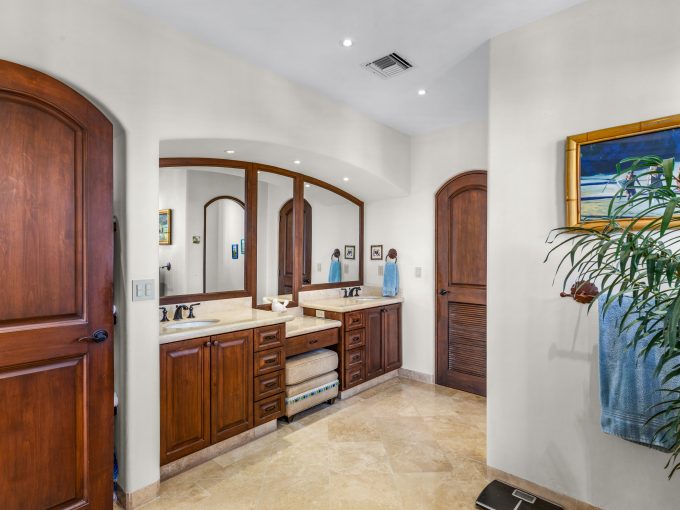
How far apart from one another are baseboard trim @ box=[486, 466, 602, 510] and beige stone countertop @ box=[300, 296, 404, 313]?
1727 millimetres

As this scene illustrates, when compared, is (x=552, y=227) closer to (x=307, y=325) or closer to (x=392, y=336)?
(x=307, y=325)

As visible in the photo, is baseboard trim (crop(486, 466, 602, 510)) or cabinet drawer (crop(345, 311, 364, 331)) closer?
baseboard trim (crop(486, 466, 602, 510))

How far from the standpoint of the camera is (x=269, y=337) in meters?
2.79

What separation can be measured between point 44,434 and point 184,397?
72 cm

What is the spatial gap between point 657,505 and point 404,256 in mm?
2897

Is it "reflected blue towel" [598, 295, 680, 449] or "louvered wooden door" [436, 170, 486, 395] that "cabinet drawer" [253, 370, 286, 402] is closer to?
"louvered wooden door" [436, 170, 486, 395]

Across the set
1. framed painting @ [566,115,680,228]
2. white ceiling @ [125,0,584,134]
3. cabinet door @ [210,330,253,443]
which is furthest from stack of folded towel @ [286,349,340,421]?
white ceiling @ [125,0,584,134]

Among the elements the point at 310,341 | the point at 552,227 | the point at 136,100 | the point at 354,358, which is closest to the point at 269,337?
the point at 310,341

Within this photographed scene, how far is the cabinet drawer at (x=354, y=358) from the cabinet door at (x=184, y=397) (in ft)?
4.82

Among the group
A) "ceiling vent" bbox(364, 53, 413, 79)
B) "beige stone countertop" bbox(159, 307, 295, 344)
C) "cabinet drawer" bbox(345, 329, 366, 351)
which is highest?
"ceiling vent" bbox(364, 53, 413, 79)

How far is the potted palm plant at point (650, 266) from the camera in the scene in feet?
3.64

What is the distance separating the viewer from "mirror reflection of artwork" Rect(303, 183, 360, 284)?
13.4 feet

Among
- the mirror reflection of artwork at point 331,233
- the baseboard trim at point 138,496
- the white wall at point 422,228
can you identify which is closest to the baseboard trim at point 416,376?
the white wall at point 422,228

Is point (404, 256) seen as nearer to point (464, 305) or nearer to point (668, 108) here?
point (464, 305)
